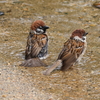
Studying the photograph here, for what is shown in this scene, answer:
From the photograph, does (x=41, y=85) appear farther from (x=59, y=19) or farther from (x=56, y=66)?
(x=59, y=19)

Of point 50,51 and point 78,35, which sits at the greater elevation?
point 78,35

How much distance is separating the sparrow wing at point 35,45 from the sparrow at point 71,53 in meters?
0.53


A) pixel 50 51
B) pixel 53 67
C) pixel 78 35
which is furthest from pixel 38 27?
pixel 53 67

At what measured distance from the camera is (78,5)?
391 inches

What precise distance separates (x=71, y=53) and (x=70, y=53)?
2cm

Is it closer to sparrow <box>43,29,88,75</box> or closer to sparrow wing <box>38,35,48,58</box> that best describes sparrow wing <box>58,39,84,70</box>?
sparrow <box>43,29,88,75</box>

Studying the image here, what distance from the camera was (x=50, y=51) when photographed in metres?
7.19

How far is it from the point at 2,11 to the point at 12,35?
1.67m

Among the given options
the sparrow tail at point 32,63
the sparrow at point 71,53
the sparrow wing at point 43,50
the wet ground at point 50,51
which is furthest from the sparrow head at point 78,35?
the sparrow tail at point 32,63

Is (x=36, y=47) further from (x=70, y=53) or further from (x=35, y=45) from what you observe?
(x=70, y=53)

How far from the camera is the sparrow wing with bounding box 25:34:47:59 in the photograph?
658cm

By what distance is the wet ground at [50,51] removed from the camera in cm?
526

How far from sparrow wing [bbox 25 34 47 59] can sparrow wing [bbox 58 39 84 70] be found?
1.75 feet

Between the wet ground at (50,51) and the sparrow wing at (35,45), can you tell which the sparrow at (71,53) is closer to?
the wet ground at (50,51)
